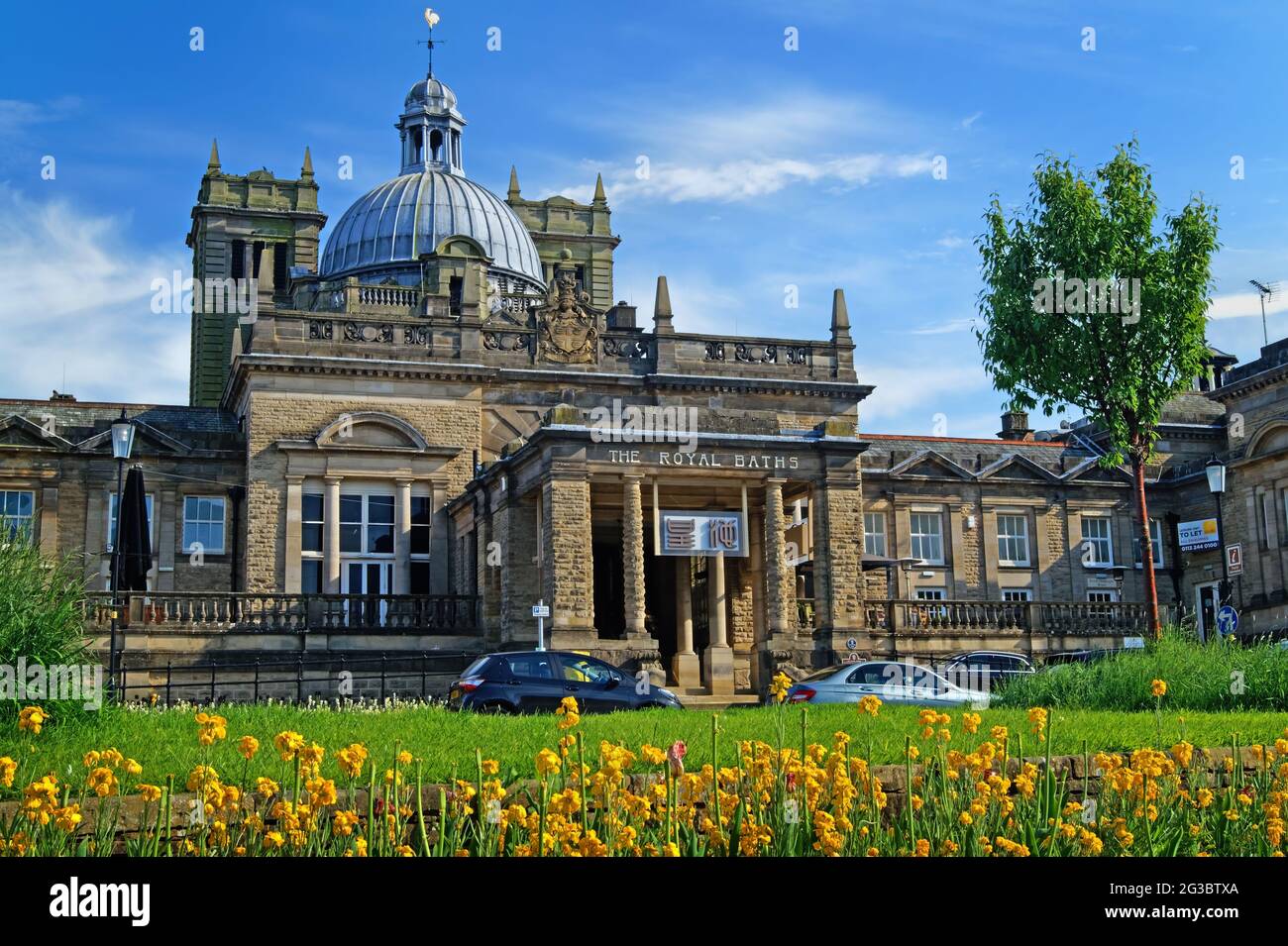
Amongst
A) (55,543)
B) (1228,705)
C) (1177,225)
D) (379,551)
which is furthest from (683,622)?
(55,543)

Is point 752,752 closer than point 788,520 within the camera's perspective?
Yes

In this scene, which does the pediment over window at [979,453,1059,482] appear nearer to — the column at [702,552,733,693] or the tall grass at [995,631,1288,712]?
the column at [702,552,733,693]

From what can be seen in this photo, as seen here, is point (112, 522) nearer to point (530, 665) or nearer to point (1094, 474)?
point (530, 665)

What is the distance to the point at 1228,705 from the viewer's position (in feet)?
63.4

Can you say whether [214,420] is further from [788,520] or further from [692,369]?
[788,520]

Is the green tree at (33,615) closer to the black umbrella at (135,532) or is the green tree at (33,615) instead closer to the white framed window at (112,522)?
the black umbrella at (135,532)

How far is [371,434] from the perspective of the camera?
41531mm

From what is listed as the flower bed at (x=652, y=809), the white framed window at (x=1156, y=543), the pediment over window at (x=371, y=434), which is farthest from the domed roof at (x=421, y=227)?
the flower bed at (x=652, y=809)

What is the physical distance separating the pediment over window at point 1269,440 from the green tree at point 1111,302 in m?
17.1

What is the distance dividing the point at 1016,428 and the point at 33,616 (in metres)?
53.0

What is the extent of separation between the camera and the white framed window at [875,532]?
50.3 metres

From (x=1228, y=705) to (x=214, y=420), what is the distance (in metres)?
34.0

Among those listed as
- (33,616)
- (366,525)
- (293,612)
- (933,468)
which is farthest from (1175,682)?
(933,468)
